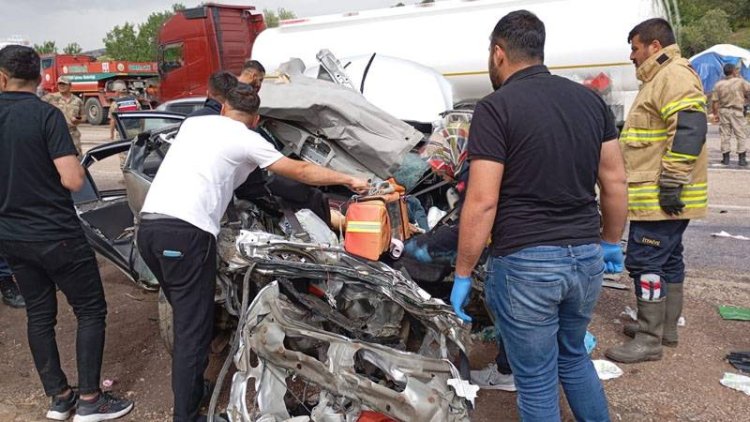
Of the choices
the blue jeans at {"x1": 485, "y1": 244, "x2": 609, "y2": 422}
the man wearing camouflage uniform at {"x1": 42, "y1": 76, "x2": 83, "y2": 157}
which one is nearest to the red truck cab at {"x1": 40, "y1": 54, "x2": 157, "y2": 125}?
the man wearing camouflage uniform at {"x1": 42, "y1": 76, "x2": 83, "y2": 157}

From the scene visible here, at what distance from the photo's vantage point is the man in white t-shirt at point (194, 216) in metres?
2.75

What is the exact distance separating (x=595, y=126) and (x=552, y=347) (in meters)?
0.87

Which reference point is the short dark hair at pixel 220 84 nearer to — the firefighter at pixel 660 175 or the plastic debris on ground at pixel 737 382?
the firefighter at pixel 660 175

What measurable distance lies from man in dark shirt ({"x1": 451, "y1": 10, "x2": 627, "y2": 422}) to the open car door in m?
2.43

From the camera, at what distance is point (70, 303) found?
321 centimetres

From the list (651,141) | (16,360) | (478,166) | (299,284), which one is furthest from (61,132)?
(651,141)

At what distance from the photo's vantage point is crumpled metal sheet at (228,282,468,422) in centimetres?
233

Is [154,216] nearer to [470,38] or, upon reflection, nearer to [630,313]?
[630,313]

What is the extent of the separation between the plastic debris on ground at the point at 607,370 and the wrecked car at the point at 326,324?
50.0 inches

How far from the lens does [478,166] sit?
217 cm

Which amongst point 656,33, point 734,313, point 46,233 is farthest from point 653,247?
point 46,233

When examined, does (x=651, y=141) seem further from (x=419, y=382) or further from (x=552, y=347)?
(x=419, y=382)

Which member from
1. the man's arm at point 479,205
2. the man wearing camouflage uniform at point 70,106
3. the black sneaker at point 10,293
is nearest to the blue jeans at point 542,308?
the man's arm at point 479,205

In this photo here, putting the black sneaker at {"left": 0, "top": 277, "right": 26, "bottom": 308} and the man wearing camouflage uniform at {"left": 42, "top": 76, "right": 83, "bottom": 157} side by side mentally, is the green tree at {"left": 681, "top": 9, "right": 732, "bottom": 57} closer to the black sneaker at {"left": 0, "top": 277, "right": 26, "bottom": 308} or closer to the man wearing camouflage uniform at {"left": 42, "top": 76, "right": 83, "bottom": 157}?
the man wearing camouflage uniform at {"left": 42, "top": 76, "right": 83, "bottom": 157}
